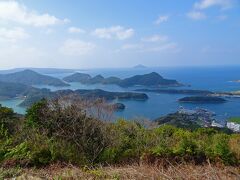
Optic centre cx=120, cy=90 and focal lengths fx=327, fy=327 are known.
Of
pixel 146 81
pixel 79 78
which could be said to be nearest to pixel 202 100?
pixel 146 81

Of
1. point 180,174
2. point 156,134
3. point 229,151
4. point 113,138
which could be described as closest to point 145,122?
point 156,134

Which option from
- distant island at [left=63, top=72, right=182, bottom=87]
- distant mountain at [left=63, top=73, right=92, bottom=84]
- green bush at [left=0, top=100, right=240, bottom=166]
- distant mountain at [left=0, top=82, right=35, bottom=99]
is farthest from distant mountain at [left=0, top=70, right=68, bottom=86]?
green bush at [left=0, top=100, right=240, bottom=166]

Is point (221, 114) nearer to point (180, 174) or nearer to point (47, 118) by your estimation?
point (47, 118)

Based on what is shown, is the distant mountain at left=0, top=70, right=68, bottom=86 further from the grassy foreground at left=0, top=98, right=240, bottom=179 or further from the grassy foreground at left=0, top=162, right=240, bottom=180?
the grassy foreground at left=0, top=162, right=240, bottom=180

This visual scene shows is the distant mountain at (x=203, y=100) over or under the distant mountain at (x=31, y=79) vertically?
under

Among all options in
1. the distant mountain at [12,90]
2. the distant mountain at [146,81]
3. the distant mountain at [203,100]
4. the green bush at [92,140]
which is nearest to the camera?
the green bush at [92,140]

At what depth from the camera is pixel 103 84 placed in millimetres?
84750

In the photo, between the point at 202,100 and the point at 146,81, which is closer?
the point at 202,100

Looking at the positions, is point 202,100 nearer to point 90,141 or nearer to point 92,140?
point 92,140

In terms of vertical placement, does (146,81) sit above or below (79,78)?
below

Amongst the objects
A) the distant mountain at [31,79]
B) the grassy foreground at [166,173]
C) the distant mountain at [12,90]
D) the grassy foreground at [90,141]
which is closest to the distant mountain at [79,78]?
the distant mountain at [31,79]

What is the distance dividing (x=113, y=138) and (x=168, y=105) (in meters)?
48.9

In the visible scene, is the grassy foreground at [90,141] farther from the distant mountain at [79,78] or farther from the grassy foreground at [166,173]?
the distant mountain at [79,78]

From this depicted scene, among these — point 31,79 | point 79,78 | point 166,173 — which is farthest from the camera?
point 79,78
